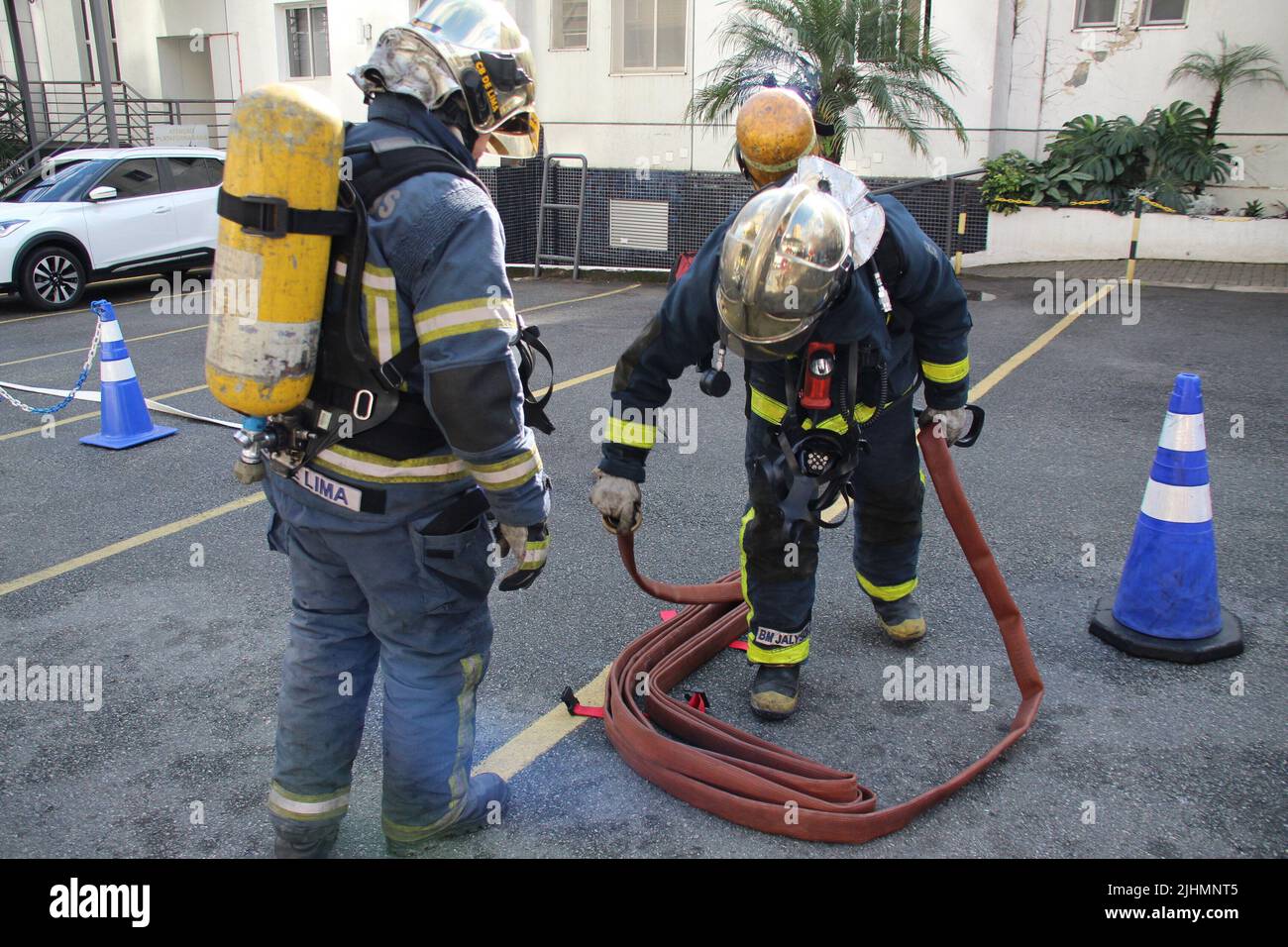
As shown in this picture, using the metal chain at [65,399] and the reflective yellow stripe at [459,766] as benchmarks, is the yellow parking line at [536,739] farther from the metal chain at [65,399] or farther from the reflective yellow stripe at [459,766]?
the metal chain at [65,399]

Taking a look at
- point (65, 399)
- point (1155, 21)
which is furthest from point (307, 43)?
point (1155, 21)

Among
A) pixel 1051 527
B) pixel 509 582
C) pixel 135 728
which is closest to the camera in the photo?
pixel 509 582

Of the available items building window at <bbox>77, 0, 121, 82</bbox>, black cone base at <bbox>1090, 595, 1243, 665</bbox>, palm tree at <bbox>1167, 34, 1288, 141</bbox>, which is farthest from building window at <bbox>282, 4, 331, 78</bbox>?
A: black cone base at <bbox>1090, 595, 1243, 665</bbox>

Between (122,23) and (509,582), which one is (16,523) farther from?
(122,23)

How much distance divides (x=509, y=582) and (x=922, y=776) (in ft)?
4.73

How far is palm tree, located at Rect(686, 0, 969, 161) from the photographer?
465 inches

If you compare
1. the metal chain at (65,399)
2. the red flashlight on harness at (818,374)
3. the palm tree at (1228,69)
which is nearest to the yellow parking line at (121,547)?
the metal chain at (65,399)

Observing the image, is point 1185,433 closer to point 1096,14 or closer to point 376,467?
point 376,467

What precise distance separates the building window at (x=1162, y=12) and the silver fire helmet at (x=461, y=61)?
1344 cm

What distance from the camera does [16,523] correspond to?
5336 millimetres

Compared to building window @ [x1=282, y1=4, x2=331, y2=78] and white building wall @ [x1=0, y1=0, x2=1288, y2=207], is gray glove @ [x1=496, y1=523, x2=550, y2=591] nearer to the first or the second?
white building wall @ [x1=0, y1=0, x2=1288, y2=207]

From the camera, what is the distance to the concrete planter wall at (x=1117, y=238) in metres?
12.6

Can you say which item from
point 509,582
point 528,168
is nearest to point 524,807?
point 509,582

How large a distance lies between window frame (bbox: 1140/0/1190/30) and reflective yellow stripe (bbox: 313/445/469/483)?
45.4ft
